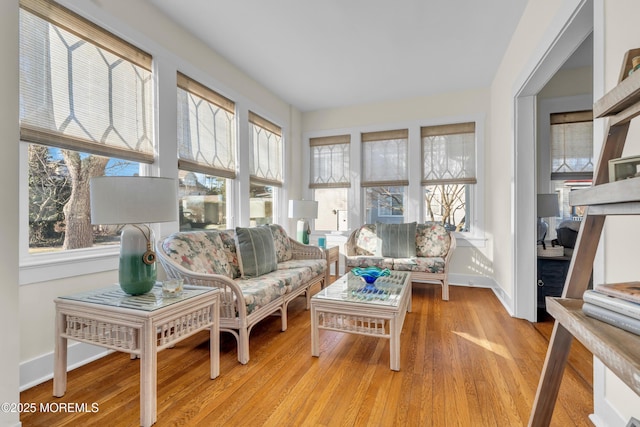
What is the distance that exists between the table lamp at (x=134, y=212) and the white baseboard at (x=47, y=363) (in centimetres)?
78

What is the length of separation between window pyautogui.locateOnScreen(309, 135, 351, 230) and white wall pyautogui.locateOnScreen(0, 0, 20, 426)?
159 inches

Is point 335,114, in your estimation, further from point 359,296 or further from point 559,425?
point 559,425

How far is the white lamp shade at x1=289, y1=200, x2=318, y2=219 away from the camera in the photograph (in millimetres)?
4309

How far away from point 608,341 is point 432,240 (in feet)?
11.4

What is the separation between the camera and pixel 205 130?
3.31m

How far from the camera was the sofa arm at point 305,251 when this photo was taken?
3.82 metres

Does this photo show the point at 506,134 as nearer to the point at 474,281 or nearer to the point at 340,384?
the point at 474,281

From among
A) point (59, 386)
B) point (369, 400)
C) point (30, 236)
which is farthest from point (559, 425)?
point (30, 236)

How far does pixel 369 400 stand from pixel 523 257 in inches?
88.0

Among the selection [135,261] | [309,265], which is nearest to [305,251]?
[309,265]

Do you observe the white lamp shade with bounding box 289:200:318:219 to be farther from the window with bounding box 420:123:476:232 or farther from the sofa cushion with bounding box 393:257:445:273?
the window with bounding box 420:123:476:232

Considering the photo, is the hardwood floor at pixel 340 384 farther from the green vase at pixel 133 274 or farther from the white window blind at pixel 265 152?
the white window blind at pixel 265 152

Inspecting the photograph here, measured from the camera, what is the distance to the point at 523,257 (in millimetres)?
2975

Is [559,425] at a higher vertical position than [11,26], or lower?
lower
